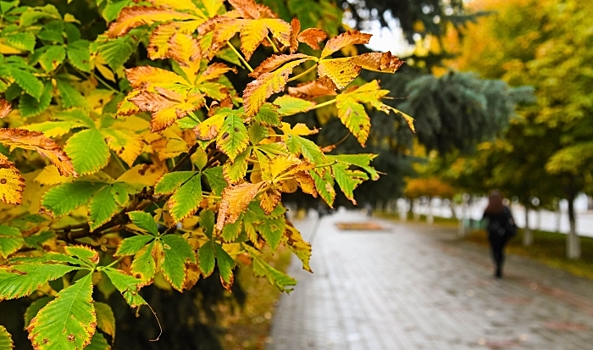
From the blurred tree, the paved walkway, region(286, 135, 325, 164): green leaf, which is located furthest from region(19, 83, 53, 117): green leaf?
the blurred tree

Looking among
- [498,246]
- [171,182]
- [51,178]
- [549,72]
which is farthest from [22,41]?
[549,72]

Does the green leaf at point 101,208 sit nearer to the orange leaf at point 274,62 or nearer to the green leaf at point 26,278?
the green leaf at point 26,278

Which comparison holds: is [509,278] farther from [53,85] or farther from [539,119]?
[53,85]

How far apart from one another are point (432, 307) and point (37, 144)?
870cm

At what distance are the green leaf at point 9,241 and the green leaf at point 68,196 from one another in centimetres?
12

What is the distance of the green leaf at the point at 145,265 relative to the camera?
1.23 meters

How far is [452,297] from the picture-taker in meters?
9.95

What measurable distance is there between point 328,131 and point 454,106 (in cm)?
115

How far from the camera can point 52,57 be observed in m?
Result: 1.69

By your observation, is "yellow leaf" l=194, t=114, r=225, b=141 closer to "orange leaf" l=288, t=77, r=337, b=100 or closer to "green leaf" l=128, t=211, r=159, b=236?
"green leaf" l=128, t=211, r=159, b=236

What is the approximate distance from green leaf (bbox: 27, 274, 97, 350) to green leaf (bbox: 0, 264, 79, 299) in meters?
0.06

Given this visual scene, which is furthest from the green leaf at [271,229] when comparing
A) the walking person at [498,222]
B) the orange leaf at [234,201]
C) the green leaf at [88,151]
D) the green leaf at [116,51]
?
the walking person at [498,222]

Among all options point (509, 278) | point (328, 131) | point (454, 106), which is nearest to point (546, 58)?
point (509, 278)

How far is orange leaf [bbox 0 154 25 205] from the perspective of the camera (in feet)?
3.62
